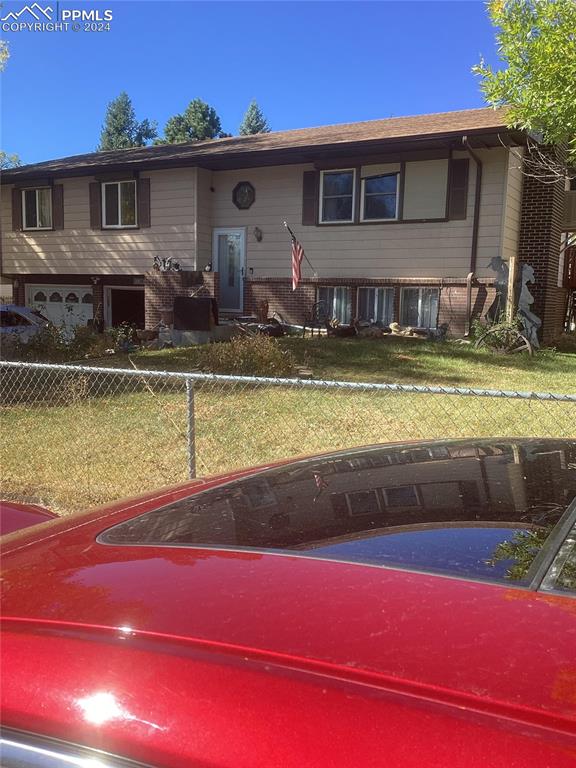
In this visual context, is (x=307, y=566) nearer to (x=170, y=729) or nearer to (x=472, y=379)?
(x=170, y=729)

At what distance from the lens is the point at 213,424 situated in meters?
7.45

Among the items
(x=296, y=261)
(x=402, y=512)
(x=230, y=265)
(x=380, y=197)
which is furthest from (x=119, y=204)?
(x=402, y=512)

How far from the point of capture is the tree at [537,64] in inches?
328

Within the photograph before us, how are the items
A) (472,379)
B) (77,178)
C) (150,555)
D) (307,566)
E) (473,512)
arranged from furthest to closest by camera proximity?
(77,178) → (472,379) → (473,512) → (150,555) → (307,566)

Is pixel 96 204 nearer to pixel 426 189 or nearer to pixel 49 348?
pixel 49 348

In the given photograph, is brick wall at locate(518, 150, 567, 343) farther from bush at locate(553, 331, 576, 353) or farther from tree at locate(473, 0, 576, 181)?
tree at locate(473, 0, 576, 181)

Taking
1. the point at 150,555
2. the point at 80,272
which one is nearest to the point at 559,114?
the point at 150,555

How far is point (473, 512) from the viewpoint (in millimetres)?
1633

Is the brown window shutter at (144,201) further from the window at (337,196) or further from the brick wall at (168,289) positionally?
the window at (337,196)

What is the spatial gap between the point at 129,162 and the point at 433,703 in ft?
60.7

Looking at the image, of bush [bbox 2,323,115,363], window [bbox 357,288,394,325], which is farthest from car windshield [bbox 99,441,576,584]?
window [bbox 357,288,394,325]

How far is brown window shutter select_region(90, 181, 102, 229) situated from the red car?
1833cm

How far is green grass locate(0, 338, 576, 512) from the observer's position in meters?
5.96

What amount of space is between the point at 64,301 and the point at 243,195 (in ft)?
24.7
